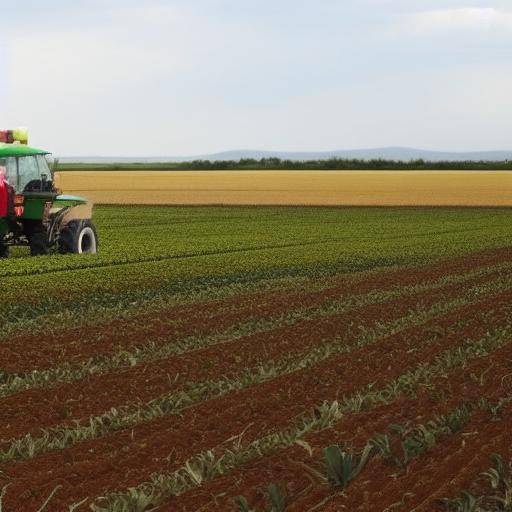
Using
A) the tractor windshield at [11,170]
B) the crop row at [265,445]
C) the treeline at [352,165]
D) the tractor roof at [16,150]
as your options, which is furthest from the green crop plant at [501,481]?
the treeline at [352,165]

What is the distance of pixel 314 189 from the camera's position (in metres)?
57.2

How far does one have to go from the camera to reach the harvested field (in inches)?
238

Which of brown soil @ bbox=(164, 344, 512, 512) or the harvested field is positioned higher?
brown soil @ bbox=(164, 344, 512, 512)

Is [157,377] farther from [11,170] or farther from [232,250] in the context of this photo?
[232,250]

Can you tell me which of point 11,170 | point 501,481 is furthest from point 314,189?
point 501,481

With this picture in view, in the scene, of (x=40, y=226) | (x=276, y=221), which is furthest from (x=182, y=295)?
(x=276, y=221)

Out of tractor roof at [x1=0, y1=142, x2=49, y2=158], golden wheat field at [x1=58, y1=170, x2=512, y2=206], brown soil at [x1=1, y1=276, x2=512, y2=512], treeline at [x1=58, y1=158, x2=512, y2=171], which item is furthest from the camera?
treeline at [x1=58, y1=158, x2=512, y2=171]

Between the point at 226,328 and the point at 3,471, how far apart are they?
18.6ft

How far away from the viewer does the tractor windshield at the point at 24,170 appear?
61.6 feet

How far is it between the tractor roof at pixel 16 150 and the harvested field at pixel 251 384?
70.6 inches

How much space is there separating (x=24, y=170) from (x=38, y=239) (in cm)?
137

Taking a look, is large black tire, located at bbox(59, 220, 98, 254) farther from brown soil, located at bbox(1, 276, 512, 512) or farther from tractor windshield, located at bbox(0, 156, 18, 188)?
brown soil, located at bbox(1, 276, 512, 512)

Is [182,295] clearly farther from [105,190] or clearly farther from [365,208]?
[105,190]

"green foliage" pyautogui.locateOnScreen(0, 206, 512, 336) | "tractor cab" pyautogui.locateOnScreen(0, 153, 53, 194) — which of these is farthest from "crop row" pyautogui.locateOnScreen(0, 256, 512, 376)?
"tractor cab" pyautogui.locateOnScreen(0, 153, 53, 194)
